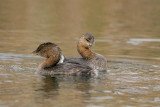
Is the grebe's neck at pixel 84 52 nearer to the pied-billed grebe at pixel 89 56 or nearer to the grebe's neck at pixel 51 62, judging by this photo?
the pied-billed grebe at pixel 89 56

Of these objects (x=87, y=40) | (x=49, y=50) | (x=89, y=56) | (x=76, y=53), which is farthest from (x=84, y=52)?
(x=76, y=53)

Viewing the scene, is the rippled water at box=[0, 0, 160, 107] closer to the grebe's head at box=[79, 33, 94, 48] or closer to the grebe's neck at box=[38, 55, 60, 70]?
the grebe's neck at box=[38, 55, 60, 70]

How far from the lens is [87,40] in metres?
13.7

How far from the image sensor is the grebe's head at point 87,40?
44.4 feet

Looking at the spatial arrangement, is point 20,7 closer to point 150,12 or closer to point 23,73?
point 150,12

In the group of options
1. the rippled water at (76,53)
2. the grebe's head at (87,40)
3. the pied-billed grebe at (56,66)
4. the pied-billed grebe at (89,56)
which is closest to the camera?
the rippled water at (76,53)

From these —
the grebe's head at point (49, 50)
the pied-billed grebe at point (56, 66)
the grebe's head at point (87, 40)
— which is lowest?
the pied-billed grebe at point (56, 66)

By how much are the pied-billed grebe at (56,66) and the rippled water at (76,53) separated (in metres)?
0.31

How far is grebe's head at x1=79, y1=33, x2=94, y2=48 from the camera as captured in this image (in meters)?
13.5

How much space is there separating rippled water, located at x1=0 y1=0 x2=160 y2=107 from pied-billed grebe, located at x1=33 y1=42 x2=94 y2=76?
0.31 m

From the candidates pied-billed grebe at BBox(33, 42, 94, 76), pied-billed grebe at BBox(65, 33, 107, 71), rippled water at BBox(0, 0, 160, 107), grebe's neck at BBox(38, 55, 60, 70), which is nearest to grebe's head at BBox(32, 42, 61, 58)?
pied-billed grebe at BBox(33, 42, 94, 76)

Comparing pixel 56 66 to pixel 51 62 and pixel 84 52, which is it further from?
pixel 84 52

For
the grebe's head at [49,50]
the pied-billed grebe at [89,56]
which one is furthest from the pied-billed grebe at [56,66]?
the pied-billed grebe at [89,56]

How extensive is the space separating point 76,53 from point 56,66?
13.7 ft
